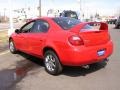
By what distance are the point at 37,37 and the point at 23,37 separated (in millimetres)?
1327

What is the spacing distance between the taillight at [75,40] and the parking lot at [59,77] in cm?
92

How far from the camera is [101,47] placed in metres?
7.74

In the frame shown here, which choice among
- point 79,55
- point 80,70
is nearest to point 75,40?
point 79,55

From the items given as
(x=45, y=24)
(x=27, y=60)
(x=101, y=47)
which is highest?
(x=45, y=24)

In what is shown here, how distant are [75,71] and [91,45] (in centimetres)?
110

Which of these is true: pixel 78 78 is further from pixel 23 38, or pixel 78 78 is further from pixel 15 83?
pixel 23 38

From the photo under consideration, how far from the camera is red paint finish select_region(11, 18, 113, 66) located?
7230 millimetres

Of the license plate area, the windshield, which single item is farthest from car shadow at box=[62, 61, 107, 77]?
the windshield

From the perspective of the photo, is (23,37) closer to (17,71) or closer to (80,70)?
(17,71)

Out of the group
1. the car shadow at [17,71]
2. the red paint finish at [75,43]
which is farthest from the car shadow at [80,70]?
the car shadow at [17,71]

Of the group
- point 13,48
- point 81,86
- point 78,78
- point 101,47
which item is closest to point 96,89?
point 81,86

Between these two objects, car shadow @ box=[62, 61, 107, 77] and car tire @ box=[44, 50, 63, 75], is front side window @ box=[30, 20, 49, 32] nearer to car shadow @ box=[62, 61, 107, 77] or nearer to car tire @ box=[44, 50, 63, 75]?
car tire @ box=[44, 50, 63, 75]

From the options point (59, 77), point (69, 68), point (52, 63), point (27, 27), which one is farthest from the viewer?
point (27, 27)

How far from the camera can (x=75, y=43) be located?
23.7 ft
